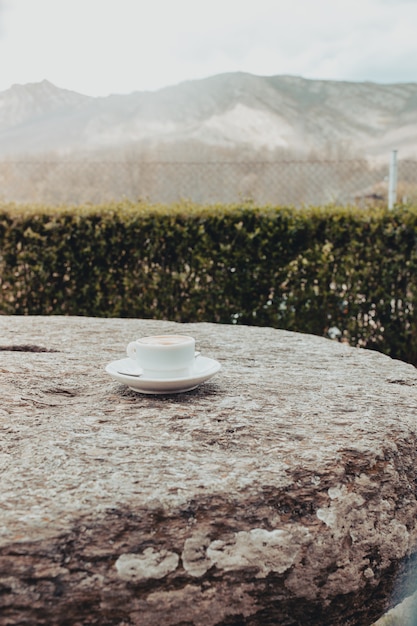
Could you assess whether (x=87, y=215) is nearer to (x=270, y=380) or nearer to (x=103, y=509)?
(x=270, y=380)

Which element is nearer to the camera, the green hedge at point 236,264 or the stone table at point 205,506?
the stone table at point 205,506

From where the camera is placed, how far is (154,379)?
5.25ft

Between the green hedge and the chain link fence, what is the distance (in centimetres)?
358

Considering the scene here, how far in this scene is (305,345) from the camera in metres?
2.49

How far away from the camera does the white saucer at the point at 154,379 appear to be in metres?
1.60

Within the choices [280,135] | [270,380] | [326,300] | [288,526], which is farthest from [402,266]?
[280,135]

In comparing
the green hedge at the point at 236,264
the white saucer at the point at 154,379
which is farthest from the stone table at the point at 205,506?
the green hedge at the point at 236,264

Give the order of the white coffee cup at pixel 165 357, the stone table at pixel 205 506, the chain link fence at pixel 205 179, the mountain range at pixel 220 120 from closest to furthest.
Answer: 1. the stone table at pixel 205 506
2. the white coffee cup at pixel 165 357
3. the chain link fence at pixel 205 179
4. the mountain range at pixel 220 120

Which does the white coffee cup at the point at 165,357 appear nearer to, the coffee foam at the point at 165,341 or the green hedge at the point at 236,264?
the coffee foam at the point at 165,341

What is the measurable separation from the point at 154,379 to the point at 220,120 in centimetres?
1608

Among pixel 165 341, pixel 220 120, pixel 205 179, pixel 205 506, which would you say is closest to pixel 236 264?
pixel 165 341

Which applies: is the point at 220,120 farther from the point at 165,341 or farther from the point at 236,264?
the point at 165,341

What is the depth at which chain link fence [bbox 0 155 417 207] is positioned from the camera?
9.28 m

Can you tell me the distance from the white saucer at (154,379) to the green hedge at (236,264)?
3134 millimetres
